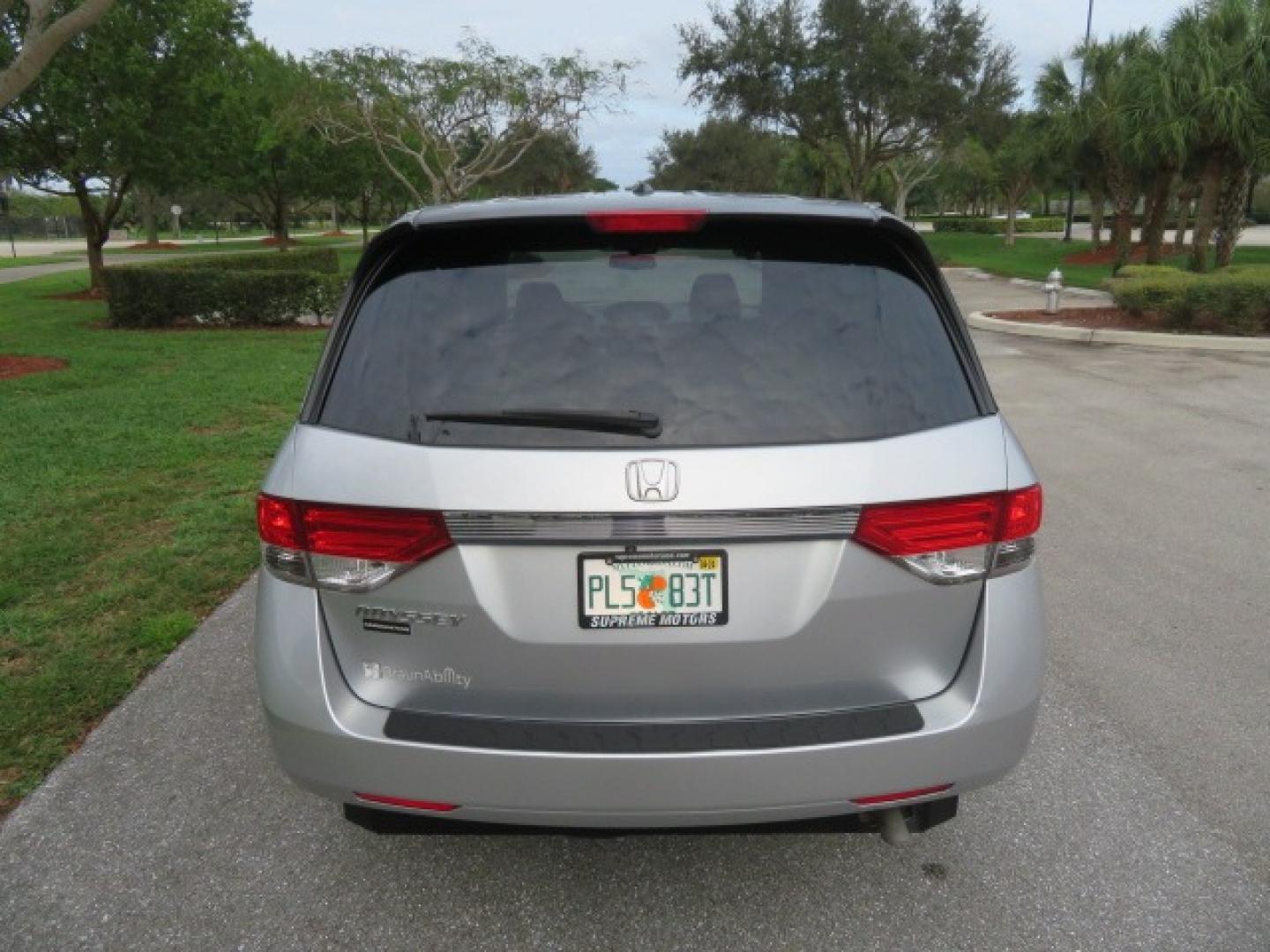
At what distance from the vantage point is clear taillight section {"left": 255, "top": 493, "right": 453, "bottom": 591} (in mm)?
2111

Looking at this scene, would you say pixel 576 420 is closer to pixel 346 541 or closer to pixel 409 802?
pixel 346 541

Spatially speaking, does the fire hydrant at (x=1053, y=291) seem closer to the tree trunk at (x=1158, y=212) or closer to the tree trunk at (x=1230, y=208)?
the tree trunk at (x=1230, y=208)

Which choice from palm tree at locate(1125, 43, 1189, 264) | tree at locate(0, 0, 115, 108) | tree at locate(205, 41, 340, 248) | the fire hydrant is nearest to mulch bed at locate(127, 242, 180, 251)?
tree at locate(205, 41, 340, 248)

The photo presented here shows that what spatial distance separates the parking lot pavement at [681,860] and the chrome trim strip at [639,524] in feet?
3.75

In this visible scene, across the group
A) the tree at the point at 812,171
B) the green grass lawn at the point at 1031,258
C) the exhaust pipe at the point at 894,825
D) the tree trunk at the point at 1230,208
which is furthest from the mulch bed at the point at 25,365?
the tree at the point at 812,171

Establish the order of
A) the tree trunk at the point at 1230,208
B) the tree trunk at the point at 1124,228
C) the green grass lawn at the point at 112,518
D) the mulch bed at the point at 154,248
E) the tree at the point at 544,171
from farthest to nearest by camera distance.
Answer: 1. the tree at the point at 544,171
2. the mulch bed at the point at 154,248
3. the tree trunk at the point at 1124,228
4. the tree trunk at the point at 1230,208
5. the green grass lawn at the point at 112,518

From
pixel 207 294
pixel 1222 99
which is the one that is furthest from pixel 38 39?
pixel 1222 99

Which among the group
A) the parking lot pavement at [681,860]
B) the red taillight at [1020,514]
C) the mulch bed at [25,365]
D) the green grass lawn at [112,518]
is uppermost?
the red taillight at [1020,514]

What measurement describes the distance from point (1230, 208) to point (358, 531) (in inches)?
1019

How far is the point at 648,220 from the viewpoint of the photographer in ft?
7.64

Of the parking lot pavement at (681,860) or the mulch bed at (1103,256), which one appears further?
the mulch bed at (1103,256)

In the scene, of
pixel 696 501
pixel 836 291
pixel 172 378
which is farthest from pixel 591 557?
pixel 172 378

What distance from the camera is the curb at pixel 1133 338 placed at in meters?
14.1

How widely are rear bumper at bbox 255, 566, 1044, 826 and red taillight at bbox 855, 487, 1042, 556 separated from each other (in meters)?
0.13
